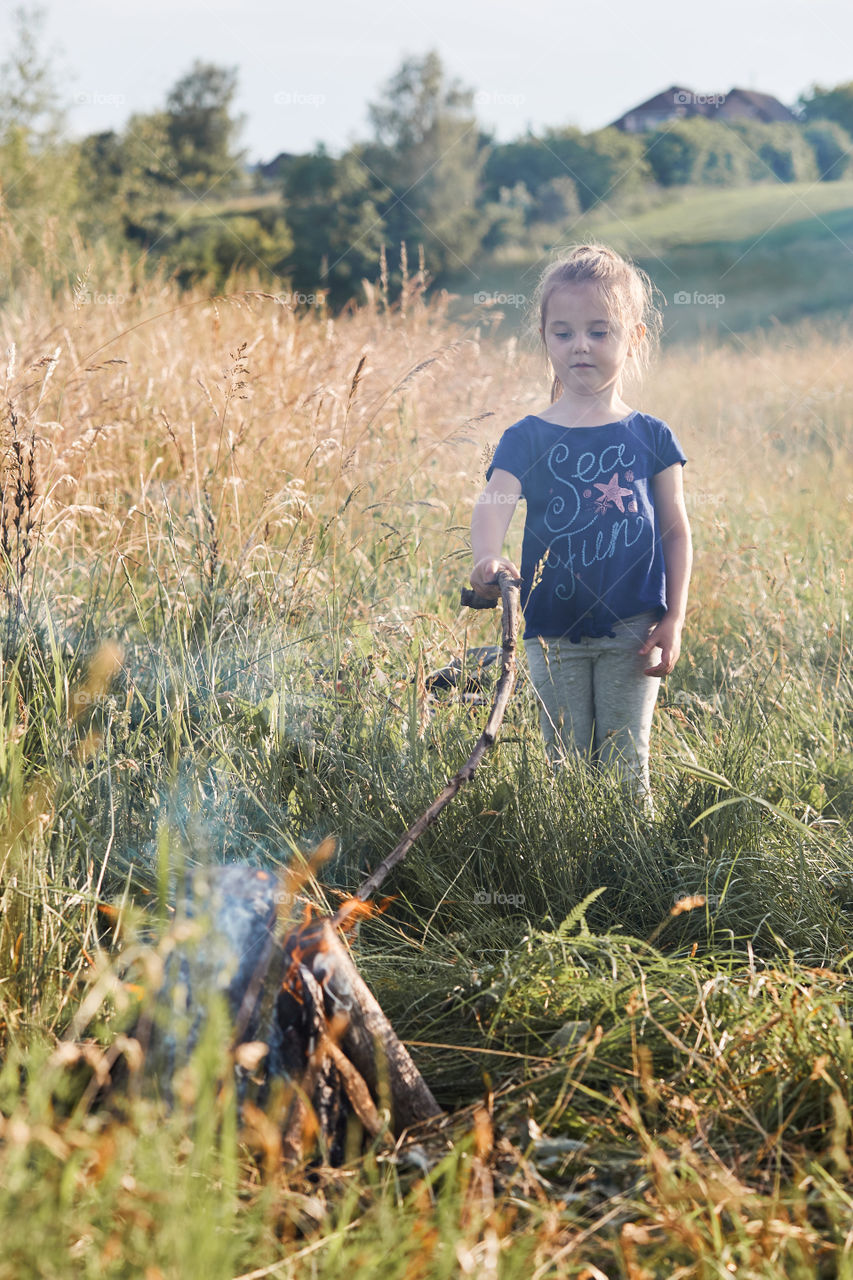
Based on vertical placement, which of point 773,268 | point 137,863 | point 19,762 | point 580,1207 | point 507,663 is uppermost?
point 773,268

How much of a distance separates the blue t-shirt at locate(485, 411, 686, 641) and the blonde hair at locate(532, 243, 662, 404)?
28cm

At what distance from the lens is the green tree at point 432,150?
3491cm

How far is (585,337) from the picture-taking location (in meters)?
2.57

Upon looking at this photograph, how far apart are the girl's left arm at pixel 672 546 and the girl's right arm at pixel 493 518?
1.27 ft

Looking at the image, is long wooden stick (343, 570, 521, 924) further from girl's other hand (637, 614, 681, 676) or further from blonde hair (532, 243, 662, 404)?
blonde hair (532, 243, 662, 404)

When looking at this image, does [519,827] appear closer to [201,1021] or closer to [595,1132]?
[595,1132]

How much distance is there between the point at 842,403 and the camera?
8.55 metres

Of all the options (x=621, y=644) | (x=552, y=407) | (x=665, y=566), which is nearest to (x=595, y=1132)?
(x=621, y=644)

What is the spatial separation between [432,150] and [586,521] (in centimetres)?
3791


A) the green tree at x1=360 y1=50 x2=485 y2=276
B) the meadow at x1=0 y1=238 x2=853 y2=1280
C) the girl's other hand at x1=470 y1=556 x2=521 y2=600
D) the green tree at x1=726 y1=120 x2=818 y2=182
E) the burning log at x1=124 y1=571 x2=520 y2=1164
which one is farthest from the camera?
the green tree at x1=726 y1=120 x2=818 y2=182

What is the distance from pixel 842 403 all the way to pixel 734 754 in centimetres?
717

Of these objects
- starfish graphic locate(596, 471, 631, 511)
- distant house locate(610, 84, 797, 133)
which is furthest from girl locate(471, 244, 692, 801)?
distant house locate(610, 84, 797, 133)

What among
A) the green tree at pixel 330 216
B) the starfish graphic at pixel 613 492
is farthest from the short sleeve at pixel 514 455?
the green tree at pixel 330 216

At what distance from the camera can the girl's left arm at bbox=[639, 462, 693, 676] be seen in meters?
2.63
